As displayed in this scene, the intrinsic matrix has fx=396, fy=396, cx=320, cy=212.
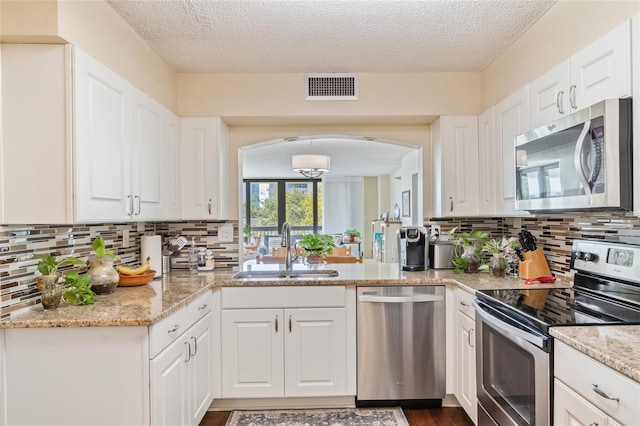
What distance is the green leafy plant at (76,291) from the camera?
1750 mm

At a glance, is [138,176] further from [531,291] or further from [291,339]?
[531,291]

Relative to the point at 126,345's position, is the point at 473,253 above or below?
above

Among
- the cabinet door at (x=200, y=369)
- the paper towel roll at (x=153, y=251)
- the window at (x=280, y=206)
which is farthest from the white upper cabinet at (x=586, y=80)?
the window at (x=280, y=206)

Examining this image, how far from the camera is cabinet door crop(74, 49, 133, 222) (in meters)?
1.64

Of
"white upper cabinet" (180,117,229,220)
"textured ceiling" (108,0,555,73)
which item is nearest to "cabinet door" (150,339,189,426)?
"white upper cabinet" (180,117,229,220)

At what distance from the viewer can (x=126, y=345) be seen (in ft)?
5.19

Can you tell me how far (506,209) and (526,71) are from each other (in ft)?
2.63

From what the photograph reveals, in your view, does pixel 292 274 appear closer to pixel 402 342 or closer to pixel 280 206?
pixel 402 342

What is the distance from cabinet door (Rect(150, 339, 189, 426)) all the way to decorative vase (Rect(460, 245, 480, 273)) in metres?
1.86

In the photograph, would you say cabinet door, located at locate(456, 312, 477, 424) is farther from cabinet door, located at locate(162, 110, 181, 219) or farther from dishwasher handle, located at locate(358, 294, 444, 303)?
cabinet door, located at locate(162, 110, 181, 219)

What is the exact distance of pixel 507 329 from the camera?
1687 mm

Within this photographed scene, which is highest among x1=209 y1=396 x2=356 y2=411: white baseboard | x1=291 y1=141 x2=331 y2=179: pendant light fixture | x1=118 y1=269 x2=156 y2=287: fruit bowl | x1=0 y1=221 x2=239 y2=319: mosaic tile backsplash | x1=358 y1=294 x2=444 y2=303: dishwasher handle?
x1=291 y1=141 x2=331 y2=179: pendant light fixture

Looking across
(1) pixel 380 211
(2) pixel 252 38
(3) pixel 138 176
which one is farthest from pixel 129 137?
(1) pixel 380 211

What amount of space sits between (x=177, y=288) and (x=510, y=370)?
1.74 metres
